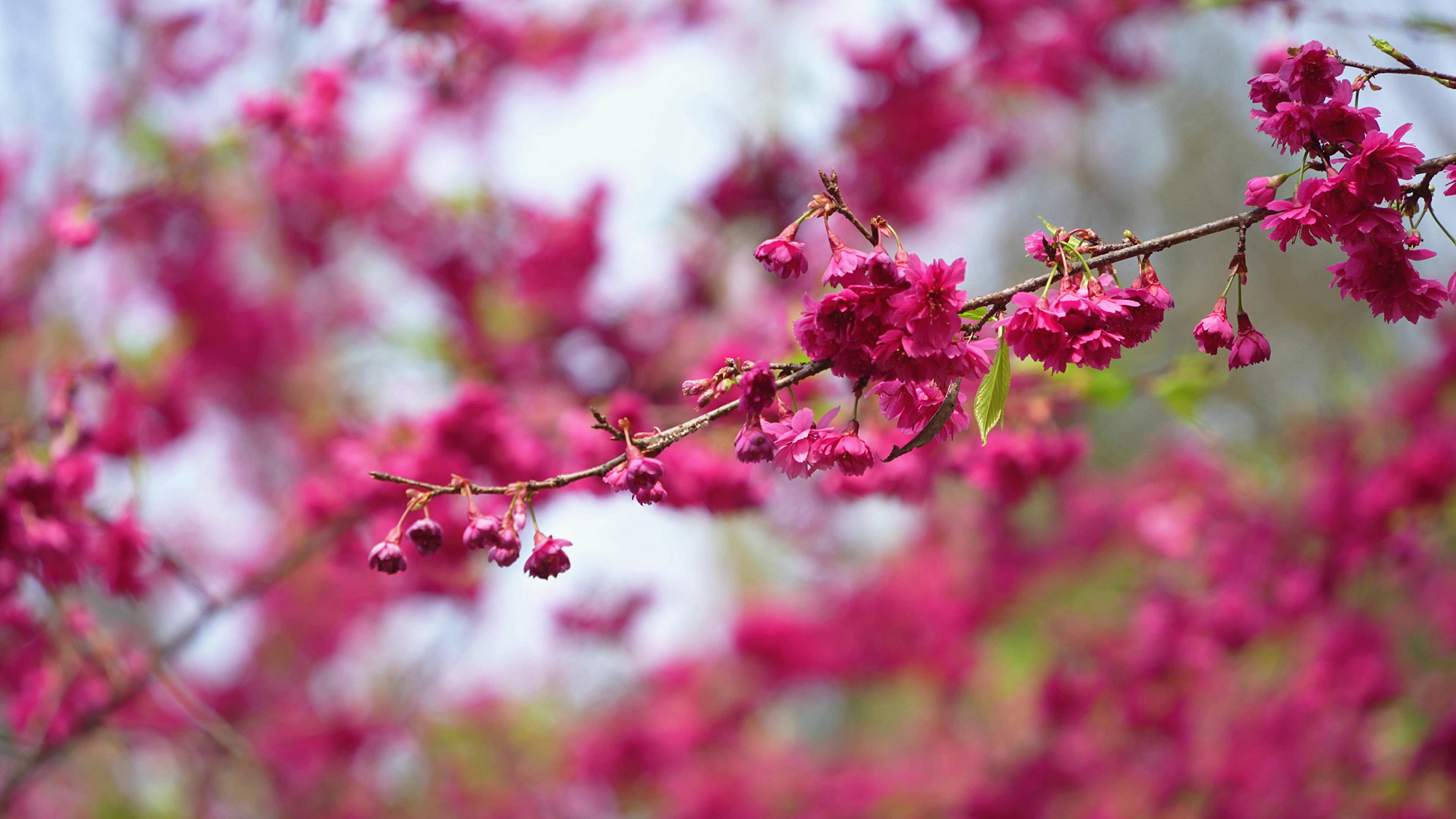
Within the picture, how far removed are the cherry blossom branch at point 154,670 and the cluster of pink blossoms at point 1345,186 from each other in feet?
6.98

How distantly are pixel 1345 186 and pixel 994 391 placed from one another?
403 millimetres

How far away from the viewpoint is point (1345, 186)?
99 centimetres

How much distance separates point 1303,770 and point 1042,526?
2.29m

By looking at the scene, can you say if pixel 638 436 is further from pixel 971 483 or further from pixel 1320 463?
pixel 1320 463

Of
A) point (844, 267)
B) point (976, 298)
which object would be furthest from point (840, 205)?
point (976, 298)

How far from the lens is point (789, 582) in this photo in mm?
6980

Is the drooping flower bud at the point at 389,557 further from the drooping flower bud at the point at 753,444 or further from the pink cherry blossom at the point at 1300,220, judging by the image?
the pink cherry blossom at the point at 1300,220

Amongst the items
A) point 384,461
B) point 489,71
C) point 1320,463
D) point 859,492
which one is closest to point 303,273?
point 489,71

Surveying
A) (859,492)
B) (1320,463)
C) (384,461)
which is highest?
(1320,463)

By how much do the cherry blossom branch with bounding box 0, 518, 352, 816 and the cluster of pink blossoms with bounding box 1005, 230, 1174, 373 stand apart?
192cm

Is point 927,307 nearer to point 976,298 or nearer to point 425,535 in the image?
point 976,298

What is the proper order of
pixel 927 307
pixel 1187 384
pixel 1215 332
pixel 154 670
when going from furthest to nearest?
pixel 154 670
pixel 1187 384
pixel 1215 332
pixel 927 307

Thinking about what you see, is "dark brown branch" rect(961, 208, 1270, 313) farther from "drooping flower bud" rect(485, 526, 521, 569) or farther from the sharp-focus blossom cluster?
"drooping flower bud" rect(485, 526, 521, 569)

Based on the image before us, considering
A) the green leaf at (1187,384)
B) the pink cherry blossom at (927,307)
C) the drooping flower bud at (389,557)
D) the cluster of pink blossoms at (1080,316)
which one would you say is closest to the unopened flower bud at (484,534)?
the drooping flower bud at (389,557)
